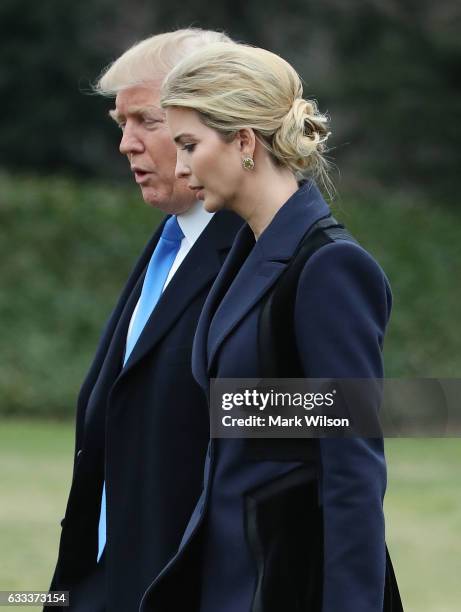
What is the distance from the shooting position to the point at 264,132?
277 centimetres

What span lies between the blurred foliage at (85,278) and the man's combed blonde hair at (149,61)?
11.4 meters

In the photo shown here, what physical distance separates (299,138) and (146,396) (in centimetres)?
74

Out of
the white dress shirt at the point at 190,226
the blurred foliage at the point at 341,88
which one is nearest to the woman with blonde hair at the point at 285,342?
the white dress shirt at the point at 190,226

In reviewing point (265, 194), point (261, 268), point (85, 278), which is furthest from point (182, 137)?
point (85, 278)

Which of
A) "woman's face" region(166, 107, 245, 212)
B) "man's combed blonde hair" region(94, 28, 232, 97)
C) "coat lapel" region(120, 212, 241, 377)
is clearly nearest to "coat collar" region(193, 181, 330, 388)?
"woman's face" region(166, 107, 245, 212)

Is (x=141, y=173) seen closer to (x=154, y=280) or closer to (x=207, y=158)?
(x=154, y=280)

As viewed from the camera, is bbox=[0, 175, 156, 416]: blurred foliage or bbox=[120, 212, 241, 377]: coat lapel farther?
bbox=[0, 175, 156, 416]: blurred foliage

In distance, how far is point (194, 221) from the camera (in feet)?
11.3

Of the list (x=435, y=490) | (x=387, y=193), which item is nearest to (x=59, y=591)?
(x=435, y=490)

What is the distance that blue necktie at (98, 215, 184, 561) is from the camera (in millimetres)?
3443

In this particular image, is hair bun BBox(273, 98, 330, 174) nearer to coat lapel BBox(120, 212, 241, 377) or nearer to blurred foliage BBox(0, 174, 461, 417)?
coat lapel BBox(120, 212, 241, 377)

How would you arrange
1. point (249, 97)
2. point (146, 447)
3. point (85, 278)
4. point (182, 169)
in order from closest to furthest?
point (249, 97)
point (182, 169)
point (146, 447)
point (85, 278)

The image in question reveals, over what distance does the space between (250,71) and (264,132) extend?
0.38ft

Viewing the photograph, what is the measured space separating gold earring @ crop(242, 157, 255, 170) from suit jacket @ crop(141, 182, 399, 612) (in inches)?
4.8
